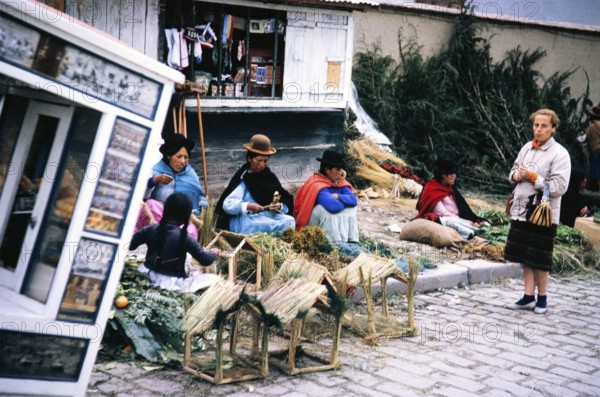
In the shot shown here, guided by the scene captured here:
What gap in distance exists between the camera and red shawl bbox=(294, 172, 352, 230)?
344 inches

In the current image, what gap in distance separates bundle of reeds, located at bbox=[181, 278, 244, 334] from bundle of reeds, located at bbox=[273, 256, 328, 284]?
2.31ft

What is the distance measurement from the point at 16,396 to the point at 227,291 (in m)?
1.50

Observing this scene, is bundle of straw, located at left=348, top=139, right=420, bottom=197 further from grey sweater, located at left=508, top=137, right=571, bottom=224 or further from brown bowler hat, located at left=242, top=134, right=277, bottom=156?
grey sweater, located at left=508, top=137, right=571, bottom=224

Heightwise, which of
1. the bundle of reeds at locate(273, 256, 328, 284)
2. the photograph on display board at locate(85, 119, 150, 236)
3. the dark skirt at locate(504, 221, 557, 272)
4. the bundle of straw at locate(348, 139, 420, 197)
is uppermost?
the bundle of straw at locate(348, 139, 420, 197)

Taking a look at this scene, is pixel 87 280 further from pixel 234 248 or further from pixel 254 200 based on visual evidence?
pixel 254 200

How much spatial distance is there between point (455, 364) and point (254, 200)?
10.0 ft

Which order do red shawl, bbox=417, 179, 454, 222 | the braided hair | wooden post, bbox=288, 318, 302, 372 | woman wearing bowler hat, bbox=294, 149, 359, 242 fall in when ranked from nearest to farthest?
wooden post, bbox=288, 318, 302, 372
the braided hair
woman wearing bowler hat, bbox=294, 149, 359, 242
red shawl, bbox=417, 179, 454, 222

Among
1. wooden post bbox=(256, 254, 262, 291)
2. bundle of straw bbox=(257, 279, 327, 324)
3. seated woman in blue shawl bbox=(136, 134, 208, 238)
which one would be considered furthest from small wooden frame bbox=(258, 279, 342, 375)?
seated woman in blue shawl bbox=(136, 134, 208, 238)

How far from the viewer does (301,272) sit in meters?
5.94

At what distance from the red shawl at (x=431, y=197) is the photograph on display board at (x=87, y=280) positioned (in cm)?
659

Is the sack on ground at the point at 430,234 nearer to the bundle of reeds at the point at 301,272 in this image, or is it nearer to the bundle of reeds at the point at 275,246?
the bundle of reeds at the point at 275,246

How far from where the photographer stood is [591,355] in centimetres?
647

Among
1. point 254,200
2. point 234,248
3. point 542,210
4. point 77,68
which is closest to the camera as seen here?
point 77,68

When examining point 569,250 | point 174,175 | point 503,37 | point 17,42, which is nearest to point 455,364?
point 174,175
